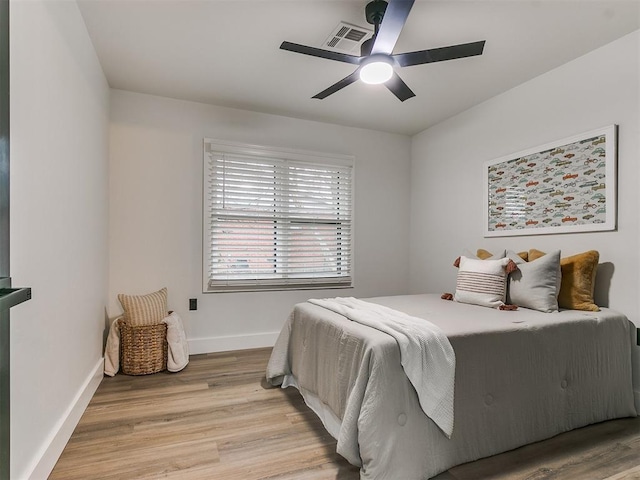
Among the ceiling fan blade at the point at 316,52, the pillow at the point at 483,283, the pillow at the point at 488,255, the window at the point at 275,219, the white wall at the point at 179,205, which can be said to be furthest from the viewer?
the window at the point at 275,219

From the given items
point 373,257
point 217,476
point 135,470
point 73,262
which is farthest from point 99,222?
point 373,257

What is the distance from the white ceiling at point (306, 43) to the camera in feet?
6.91

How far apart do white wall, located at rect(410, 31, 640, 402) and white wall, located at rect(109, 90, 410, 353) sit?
1.14 meters

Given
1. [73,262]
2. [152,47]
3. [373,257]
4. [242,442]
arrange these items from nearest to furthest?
[242,442], [73,262], [152,47], [373,257]

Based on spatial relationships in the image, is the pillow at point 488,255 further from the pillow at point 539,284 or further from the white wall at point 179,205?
the white wall at point 179,205

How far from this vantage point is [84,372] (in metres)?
2.32

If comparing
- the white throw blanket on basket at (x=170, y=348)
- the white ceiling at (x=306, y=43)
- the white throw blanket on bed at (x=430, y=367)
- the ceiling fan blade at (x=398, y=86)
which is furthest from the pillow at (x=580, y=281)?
the white throw blanket on basket at (x=170, y=348)

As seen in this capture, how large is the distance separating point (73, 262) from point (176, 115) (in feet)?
6.34

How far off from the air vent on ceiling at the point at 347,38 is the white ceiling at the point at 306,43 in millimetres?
50

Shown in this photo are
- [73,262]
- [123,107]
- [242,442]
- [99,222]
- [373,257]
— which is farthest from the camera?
[373,257]

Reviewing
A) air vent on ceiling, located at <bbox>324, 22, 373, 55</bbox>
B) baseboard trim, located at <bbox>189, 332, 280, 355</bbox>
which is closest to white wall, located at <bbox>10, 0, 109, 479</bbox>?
baseboard trim, located at <bbox>189, 332, 280, 355</bbox>

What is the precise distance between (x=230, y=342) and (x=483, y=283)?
243cm

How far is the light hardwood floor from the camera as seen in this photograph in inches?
65.4

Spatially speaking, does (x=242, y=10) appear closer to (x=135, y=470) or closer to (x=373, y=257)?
(x=135, y=470)
